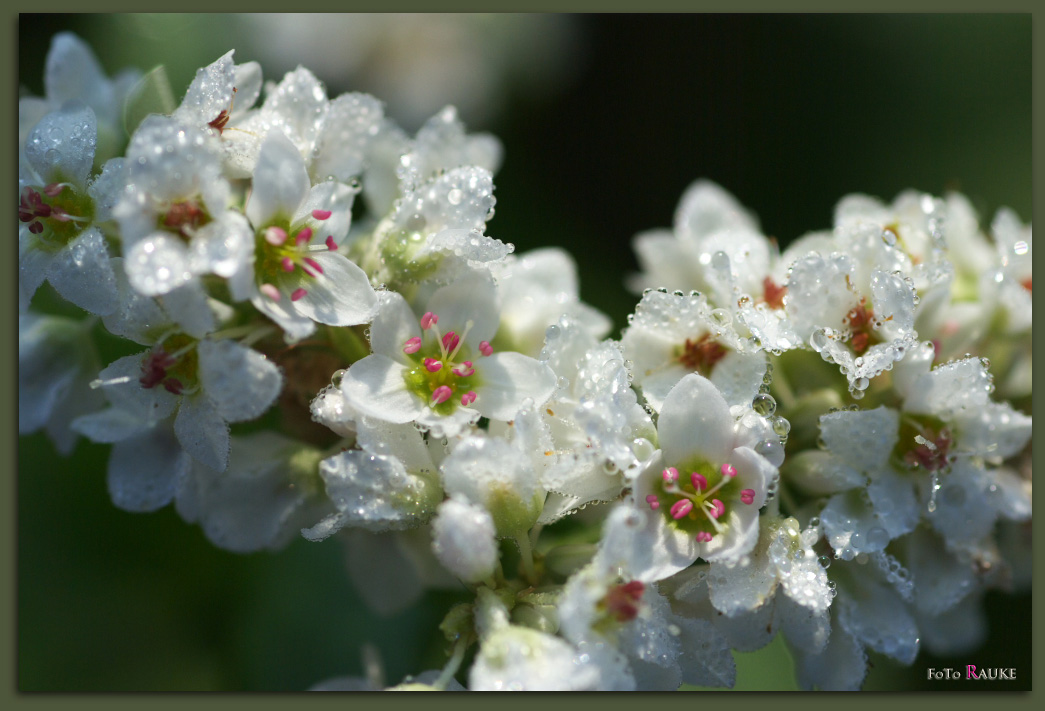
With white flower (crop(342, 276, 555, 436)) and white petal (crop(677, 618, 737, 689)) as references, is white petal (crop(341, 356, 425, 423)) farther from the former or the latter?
white petal (crop(677, 618, 737, 689))

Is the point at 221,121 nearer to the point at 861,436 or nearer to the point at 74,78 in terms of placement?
the point at 74,78

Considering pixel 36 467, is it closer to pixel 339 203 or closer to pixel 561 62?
pixel 339 203

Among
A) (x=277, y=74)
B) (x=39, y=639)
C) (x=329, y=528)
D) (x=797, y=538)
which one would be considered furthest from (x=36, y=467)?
(x=797, y=538)

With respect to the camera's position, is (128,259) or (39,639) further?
(39,639)

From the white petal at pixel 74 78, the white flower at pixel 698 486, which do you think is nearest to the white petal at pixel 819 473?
the white flower at pixel 698 486

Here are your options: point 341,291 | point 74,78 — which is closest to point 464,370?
point 341,291

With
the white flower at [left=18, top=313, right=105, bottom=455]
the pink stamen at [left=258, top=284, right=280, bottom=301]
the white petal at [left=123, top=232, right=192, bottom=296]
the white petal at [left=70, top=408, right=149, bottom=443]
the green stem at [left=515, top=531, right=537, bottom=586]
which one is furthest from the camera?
the white flower at [left=18, top=313, right=105, bottom=455]

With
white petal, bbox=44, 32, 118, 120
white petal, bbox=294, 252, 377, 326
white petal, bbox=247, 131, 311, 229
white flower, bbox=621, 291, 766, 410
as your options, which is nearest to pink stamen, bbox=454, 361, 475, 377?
white petal, bbox=294, 252, 377, 326
